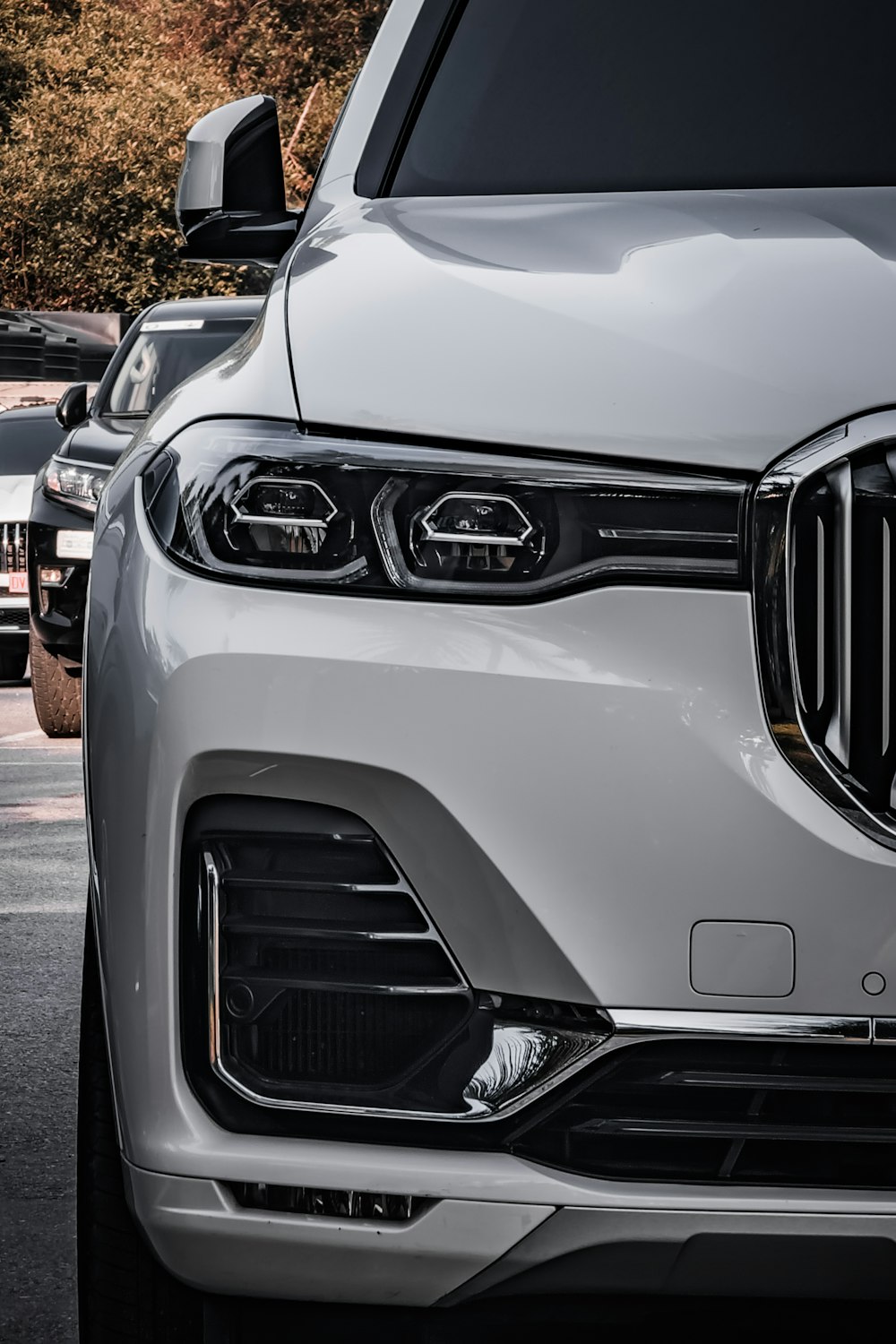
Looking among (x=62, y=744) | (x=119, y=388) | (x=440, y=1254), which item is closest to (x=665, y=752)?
(x=440, y=1254)

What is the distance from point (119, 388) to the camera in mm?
9656

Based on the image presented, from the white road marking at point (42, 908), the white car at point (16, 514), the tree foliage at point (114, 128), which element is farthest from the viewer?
the tree foliage at point (114, 128)

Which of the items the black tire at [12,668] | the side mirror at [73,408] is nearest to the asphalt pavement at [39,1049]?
the side mirror at [73,408]

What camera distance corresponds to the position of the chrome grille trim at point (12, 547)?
11.1 metres

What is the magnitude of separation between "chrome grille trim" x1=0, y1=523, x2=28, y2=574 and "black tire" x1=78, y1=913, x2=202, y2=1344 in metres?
9.24

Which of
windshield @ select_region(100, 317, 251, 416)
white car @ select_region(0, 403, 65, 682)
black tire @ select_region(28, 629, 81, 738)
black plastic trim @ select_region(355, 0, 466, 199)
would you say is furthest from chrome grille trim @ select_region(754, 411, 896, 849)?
white car @ select_region(0, 403, 65, 682)

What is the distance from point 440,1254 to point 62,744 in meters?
7.34

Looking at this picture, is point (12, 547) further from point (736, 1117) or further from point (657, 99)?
point (736, 1117)

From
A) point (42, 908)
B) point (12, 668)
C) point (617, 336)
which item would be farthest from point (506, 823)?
point (12, 668)

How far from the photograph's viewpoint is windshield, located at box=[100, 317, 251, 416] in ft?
31.4

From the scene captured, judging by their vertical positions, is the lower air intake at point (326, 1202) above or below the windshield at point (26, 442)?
above

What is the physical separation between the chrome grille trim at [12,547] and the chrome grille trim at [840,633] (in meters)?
9.76

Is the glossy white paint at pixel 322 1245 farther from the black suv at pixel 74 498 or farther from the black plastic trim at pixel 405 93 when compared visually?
the black suv at pixel 74 498

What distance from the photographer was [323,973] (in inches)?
71.6
